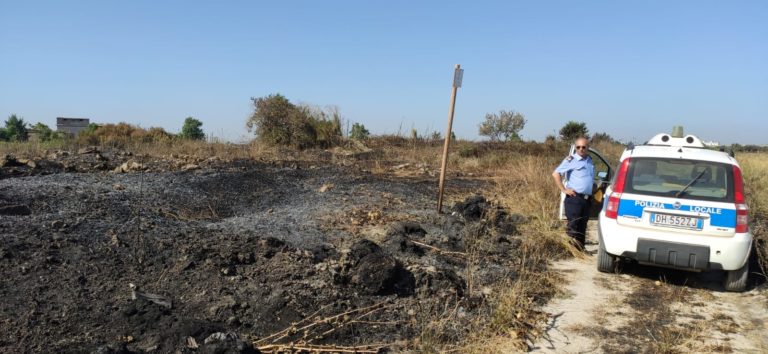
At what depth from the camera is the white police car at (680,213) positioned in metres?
5.54

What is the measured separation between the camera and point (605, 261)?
21.0ft

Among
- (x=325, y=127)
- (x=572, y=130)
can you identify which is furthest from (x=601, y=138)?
(x=325, y=127)

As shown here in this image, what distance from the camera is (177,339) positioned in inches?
146

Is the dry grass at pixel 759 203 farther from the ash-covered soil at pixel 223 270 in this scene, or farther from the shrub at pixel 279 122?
the shrub at pixel 279 122

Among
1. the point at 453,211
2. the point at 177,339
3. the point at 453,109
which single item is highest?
the point at 453,109

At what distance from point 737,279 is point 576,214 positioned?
1.91 m

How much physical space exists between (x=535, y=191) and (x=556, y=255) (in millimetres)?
3870

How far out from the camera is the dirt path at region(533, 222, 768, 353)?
4414 millimetres

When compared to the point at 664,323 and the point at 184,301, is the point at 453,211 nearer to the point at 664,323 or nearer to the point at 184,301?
the point at 664,323

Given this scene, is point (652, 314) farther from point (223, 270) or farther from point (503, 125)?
point (503, 125)

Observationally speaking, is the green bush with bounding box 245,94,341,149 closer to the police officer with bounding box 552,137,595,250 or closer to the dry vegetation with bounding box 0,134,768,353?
the dry vegetation with bounding box 0,134,768,353

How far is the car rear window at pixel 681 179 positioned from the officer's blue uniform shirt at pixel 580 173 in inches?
38.7

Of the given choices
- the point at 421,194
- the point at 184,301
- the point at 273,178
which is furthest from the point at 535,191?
the point at 184,301

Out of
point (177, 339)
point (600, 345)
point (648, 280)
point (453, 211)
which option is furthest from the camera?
point (453, 211)
